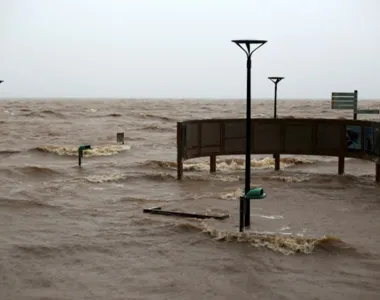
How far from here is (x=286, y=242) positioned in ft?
36.4

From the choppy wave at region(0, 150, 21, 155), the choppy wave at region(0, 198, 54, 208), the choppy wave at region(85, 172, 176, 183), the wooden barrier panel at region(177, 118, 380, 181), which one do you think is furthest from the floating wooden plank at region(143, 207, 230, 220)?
the choppy wave at region(0, 150, 21, 155)

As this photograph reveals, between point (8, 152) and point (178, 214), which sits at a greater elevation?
point (178, 214)

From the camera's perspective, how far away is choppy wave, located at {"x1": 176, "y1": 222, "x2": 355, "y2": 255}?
10.8 meters

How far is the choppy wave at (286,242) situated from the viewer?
10841 mm

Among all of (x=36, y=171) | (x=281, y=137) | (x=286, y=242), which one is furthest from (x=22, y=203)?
(x=281, y=137)

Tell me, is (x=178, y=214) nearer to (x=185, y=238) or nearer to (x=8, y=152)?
(x=185, y=238)

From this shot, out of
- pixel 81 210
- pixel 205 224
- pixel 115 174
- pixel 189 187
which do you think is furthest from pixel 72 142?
pixel 205 224

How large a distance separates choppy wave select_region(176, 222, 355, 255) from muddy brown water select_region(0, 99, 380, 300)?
0.03 meters

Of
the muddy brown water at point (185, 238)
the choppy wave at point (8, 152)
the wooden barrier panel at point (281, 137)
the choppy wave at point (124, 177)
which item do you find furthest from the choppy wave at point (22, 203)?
the choppy wave at point (8, 152)

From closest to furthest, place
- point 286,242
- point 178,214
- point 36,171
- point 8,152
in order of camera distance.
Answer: point 286,242 < point 178,214 < point 36,171 < point 8,152

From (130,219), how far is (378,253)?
5.20 metres

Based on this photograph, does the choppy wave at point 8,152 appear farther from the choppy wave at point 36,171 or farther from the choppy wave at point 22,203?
the choppy wave at point 22,203

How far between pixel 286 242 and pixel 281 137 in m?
8.88

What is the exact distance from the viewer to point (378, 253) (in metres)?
10.8
